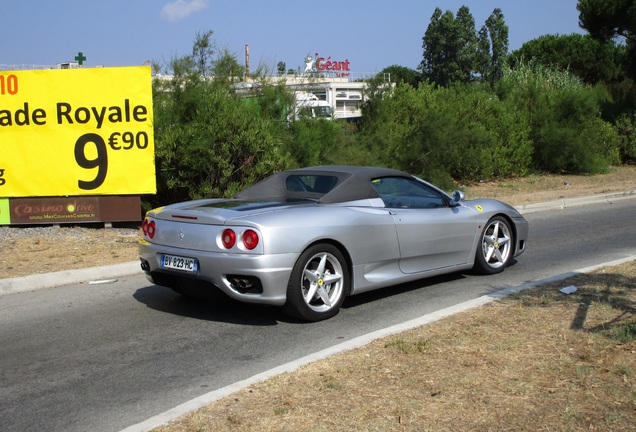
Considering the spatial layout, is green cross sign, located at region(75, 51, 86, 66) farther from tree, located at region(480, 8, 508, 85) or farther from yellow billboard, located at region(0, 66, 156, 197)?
tree, located at region(480, 8, 508, 85)

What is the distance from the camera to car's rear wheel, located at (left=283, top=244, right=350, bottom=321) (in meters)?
6.39

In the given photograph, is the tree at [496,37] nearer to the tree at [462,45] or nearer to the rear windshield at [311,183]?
the tree at [462,45]

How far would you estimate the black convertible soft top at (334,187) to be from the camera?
7.23 m

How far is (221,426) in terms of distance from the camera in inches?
160

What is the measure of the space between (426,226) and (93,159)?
6764 millimetres

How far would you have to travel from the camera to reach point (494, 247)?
340 inches

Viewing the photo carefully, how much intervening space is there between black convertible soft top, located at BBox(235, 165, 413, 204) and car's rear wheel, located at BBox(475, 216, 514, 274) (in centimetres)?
133

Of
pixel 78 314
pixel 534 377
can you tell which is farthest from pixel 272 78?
pixel 534 377

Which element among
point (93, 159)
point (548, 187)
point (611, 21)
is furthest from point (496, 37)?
point (93, 159)

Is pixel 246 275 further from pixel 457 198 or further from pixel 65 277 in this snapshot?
pixel 65 277

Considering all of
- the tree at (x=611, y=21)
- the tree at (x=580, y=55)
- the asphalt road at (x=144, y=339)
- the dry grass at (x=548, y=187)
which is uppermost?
the tree at (x=580, y=55)

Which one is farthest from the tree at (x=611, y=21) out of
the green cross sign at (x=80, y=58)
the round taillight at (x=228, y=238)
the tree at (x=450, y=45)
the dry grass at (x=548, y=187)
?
the tree at (x=450, y=45)

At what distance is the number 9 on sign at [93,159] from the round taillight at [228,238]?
21.5 ft

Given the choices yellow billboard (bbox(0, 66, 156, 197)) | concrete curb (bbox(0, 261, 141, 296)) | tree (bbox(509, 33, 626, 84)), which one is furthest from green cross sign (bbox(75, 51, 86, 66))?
tree (bbox(509, 33, 626, 84))
